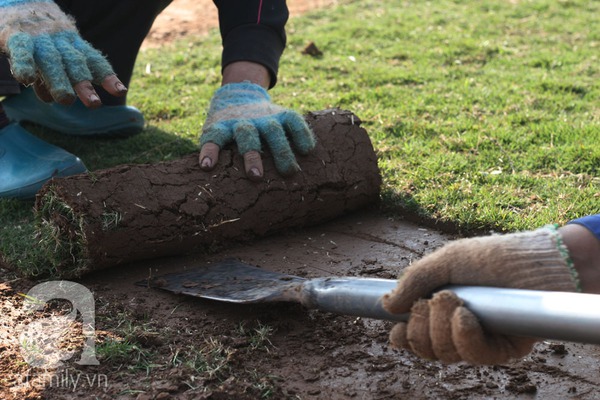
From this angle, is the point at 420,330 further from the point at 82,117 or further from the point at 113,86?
the point at 82,117

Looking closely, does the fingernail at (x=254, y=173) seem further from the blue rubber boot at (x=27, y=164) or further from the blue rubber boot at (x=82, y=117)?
the blue rubber boot at (x=82, y=117)

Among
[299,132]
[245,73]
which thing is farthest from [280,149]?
[245,73]

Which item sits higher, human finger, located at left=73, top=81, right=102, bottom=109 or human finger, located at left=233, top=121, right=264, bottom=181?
human finger, located at left=73, top=81, right=102, bottom=109

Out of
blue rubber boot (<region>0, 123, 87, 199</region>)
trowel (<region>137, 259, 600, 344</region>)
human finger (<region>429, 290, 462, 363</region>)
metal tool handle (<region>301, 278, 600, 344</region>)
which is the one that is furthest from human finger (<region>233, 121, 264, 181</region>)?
human finger (<region>429, 290, 462, 363</region>)

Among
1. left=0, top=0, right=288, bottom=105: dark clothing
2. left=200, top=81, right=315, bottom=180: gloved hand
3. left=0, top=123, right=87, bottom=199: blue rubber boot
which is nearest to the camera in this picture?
left=200, top=81, right=315, bottom=180: gloved hand

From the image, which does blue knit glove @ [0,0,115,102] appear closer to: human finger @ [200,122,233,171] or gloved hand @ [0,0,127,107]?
gloved hand @ [0,0,127,107]

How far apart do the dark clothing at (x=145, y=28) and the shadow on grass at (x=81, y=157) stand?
31 cm

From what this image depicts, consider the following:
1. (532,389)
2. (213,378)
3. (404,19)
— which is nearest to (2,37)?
(213,378)

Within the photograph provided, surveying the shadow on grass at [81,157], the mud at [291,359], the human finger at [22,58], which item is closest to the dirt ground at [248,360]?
the mud at [291,359]

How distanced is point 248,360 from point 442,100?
2655 millimetres

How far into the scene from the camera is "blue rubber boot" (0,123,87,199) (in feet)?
11.8

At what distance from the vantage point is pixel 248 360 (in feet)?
7.73

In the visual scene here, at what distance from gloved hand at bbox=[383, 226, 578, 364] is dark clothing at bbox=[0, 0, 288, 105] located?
81.5 inches

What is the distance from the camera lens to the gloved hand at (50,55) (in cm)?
280
